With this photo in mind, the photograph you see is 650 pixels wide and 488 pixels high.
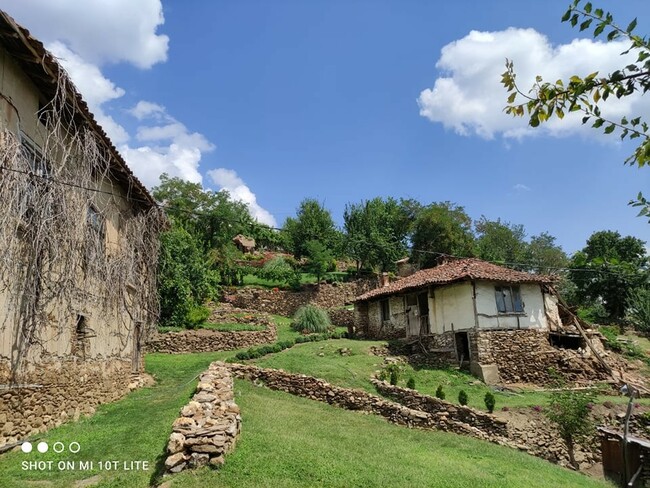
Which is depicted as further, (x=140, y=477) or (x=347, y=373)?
(x=347, y=373)

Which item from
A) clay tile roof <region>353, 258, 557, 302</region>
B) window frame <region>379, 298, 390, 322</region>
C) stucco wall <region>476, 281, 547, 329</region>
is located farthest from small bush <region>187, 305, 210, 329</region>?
stucco wall <region>476, 281, 547, 329</region>

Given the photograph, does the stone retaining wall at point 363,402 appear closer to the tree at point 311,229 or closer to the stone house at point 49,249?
the stone house at point 49,249

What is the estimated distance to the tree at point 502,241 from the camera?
46125 mm

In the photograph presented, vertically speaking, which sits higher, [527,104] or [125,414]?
[527,104]

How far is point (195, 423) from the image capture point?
7.39 metres

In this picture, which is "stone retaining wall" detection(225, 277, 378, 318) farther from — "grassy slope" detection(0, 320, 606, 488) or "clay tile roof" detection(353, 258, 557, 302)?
"grassy slope" detection(0, 320, 606, 488)

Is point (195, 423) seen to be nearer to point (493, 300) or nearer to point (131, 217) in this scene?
point (131, 217)

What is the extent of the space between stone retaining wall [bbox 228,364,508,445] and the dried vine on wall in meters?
6.23

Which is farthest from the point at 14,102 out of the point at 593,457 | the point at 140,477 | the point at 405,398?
the point at 593,457

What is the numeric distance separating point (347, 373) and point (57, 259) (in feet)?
37.7

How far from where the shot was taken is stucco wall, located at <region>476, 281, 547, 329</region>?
20750mm

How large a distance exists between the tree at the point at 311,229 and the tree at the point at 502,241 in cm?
1405

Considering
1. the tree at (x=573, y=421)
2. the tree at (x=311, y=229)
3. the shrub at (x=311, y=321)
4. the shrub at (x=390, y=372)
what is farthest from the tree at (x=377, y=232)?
the tree at (x=573, y=421)

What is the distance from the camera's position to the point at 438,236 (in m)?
40.6
